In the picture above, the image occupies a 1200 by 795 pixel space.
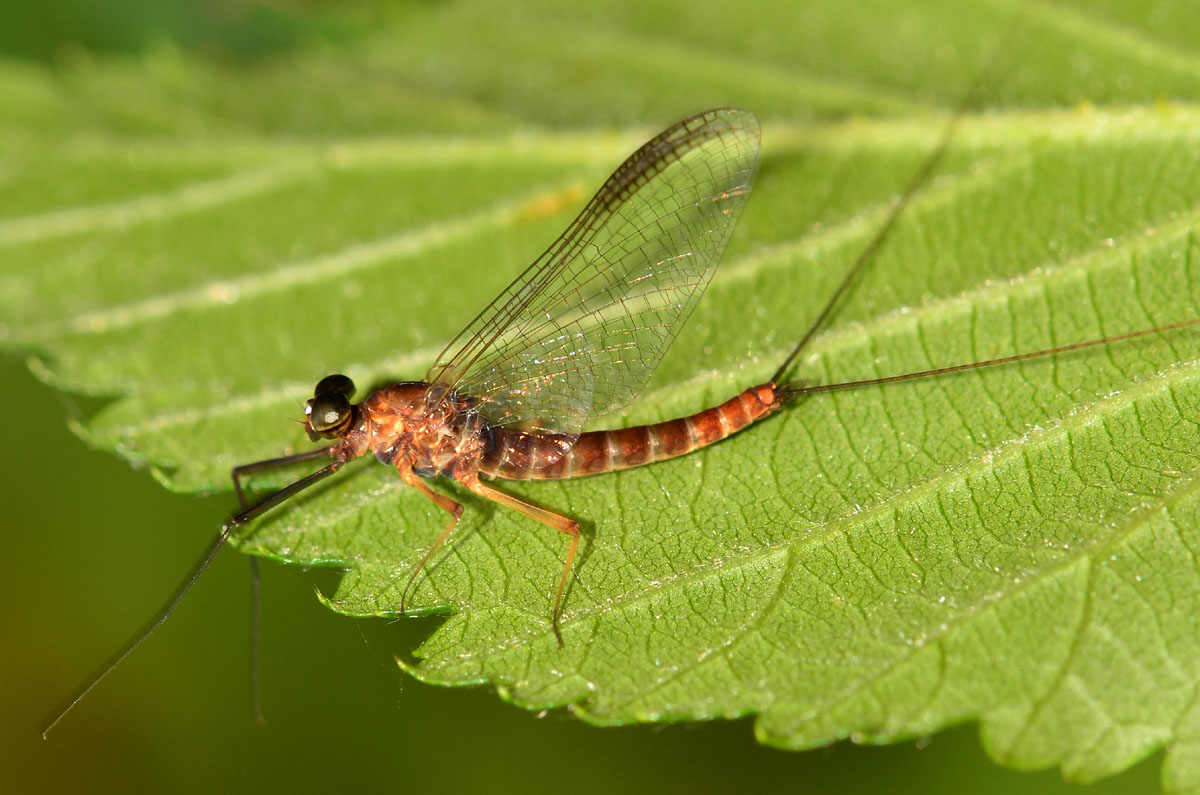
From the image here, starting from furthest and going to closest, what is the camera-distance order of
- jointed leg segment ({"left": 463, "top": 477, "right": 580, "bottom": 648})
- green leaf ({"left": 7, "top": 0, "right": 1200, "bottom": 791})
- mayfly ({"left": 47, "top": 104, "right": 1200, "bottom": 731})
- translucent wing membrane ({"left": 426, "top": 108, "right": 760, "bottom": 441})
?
1. translucent wing membrane ({"left": 426, "top": 108, "right": 760, "bottom": 441})
2. mayfly ({"left": 47, "top": 104, "right": 1200, "bottom": 731})
3. jointed leg segment ({"left": 463, "top": 477, "right": 580, "bottom": 648})
4. green leaf ({"left": 7, "top": 0, "right": 1200, "bottom": 791})

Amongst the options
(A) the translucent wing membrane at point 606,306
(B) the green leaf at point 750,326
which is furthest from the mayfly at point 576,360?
(B) the green leaf at point 750,326

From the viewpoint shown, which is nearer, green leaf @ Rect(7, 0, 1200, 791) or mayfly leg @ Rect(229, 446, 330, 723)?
green leaf @ Rect(7, 0, 1200, 791)

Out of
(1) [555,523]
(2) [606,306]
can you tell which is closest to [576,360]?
(2) [606,306]

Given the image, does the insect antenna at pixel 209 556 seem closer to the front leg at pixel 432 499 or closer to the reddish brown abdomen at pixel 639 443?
the front leg at pixel 432 499

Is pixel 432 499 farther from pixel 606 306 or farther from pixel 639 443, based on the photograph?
pixel 606 306

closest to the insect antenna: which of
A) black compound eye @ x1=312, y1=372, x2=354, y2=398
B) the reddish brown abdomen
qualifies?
black compound eye @ x1=312, y1=372, x2=354, y2=398

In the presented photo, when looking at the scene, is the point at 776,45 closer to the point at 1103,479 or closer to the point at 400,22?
the point at 400,22

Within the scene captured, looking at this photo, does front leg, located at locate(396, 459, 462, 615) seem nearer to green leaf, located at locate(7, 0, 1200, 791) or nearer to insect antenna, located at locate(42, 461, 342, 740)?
green leaf, located at locate(7, 0, 1200, 791)
